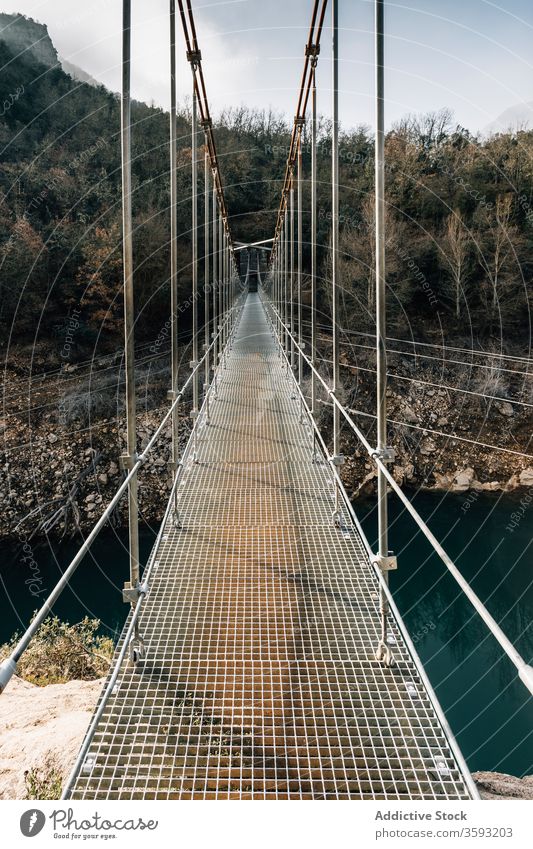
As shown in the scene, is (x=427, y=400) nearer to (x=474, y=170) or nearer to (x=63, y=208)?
(x=474, y=170)

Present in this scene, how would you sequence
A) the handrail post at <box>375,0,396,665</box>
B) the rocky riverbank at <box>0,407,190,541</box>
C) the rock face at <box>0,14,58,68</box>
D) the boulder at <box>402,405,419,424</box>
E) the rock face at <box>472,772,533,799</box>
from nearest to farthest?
the handrail post at <box>375,0,396,665</box> → the rock face at <box>472,772,533,799</box> → the rocky riverbank at <box>0,407,190,541</box> → the boulder at <box>402,405,419,424</box> → the rock face at <box>0,14,58,68</box>

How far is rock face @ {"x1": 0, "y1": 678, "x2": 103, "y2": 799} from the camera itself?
235 centimetres

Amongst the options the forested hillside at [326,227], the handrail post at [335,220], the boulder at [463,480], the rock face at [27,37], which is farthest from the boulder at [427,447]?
the rock face at [27,37]

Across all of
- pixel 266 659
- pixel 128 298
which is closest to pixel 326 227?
pixel 128 298

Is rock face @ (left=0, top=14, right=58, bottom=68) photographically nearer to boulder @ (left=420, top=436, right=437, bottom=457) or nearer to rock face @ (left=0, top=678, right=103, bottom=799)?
boulder @ (left=420, top=436, right=437, bottom=457)

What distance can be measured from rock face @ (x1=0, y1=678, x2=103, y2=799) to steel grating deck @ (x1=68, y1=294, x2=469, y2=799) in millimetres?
831

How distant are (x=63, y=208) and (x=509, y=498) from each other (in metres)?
15.9

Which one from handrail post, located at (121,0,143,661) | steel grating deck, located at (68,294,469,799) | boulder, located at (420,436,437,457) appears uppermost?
handrail post, located at (121,0,143,661)

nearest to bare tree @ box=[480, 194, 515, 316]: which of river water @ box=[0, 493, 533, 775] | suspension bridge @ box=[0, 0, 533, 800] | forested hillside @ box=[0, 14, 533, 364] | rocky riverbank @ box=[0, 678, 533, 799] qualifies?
forested hillside @ box=[0, 14, 533, 364]

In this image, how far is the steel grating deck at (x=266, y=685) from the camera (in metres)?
1.42

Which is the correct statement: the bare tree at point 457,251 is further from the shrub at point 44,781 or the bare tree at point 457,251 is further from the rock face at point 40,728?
the shrub at point 44,781

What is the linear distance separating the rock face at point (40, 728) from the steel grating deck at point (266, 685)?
0.83 meters

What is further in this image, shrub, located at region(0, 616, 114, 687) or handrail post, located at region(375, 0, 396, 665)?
shrub, located at region(0, 616, 114, 687)
